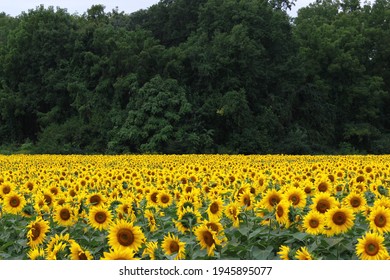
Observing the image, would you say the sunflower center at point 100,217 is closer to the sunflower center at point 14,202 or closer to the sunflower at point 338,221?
the sunflower center at point 14,202

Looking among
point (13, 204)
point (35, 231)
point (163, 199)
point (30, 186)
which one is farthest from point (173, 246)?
point (30, 186)

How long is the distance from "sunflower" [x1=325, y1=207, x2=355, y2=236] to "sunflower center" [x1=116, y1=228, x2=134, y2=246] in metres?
1.21

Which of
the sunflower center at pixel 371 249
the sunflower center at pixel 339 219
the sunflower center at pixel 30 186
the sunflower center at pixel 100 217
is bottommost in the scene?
the sunflower center at pixel 30 186

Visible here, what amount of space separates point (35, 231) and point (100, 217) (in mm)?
497

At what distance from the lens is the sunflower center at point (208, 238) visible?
13.1 ft

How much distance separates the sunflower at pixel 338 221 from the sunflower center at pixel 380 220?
0.47 feet

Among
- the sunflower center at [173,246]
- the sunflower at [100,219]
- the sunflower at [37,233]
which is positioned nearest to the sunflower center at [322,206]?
the sunflower center at [173,246]

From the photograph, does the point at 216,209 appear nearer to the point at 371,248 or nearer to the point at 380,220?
the point at 380,220

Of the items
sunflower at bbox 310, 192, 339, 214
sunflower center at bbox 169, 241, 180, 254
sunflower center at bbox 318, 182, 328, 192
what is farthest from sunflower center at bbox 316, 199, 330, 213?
sunflower center at bbox 318, 182, 328, 192

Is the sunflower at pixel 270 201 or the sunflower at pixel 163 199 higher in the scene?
the sunflower at pixel 270 201

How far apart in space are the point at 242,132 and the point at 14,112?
13.2 metres

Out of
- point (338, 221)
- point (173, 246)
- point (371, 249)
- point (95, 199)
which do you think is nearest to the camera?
point (371, 249)

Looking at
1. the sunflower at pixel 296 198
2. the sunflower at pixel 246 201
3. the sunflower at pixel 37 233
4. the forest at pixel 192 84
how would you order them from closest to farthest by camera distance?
1. the sunflower at pixel 37 233
2. the sunflower at pixel 296 198
3. the sunflower at pixel 246 201
4. the forest at pixel 192 84

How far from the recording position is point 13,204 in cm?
589
